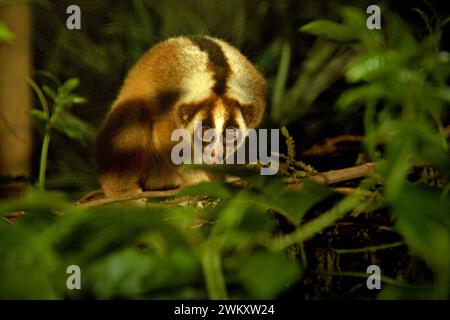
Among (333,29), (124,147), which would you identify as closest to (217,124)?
(124,147)

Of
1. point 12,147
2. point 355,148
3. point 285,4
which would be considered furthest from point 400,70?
point 285,4

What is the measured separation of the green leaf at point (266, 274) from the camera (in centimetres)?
69

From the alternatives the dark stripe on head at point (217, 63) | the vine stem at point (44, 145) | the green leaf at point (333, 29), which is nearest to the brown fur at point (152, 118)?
the dark stripe on head at point (217, 63)

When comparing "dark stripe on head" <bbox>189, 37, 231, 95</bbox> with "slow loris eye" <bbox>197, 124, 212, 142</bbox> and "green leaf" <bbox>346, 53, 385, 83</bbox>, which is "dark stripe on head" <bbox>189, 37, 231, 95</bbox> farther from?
"green leaf" <bbox>346, 53, 385, 83</bbox>

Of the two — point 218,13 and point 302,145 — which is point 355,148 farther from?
point 218,13

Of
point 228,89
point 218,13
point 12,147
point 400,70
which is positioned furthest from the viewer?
point 218,13

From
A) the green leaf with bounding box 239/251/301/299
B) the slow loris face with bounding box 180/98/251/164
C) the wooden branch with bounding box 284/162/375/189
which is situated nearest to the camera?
the green leaf with bounding box 239/251/301/299

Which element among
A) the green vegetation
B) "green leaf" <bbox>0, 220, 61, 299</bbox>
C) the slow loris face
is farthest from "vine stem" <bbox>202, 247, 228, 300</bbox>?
the slow loris face

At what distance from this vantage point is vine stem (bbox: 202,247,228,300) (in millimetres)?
771

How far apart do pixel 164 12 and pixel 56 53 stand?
0.47 metres

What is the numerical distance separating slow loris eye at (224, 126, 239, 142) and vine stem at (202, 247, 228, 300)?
Answer: 142 cm

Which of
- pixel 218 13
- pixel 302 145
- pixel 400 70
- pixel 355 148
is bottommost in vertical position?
pixel 400 70

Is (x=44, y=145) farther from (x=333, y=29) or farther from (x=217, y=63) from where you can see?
(x=333, y=29)

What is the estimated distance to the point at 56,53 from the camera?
95.3 inches
